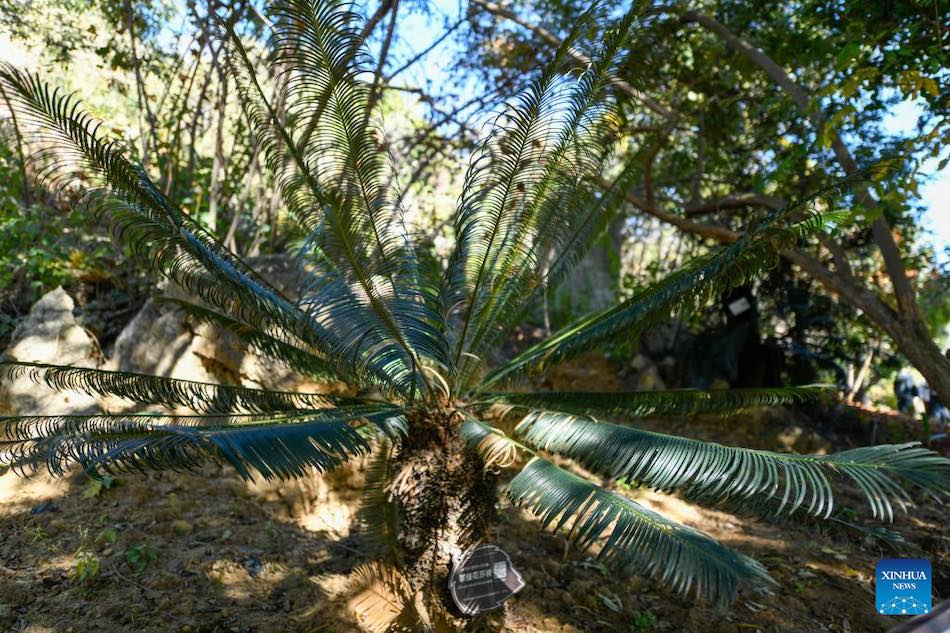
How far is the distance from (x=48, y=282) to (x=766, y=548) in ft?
21.9

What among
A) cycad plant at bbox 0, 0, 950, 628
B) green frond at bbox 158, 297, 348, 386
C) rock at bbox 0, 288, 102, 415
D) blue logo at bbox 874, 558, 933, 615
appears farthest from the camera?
rock at bbox 0, 288, 102, 415

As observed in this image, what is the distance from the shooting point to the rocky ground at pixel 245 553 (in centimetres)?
368

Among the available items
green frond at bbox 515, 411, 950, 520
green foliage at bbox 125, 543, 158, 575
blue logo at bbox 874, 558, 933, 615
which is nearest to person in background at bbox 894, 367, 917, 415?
green frond at bbox 515, 411, 950, 520

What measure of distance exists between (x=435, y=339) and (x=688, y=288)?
4.21 feet

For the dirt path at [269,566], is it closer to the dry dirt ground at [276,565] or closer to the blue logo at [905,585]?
the dry dirt ground at [276,565]

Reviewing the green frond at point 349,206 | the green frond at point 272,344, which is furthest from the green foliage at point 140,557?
the green frond at point 349,206

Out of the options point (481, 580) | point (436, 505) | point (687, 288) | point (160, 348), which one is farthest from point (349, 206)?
point (160, 348)

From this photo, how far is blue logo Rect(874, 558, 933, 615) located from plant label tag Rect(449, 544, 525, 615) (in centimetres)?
159

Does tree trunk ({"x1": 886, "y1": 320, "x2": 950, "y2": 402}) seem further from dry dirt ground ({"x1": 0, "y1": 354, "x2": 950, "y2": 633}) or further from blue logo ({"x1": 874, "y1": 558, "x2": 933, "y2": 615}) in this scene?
blue logo ({"x1": 874, "y1": 558, "x2": 933, "y2": 615})

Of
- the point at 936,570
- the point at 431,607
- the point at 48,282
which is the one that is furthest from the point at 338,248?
the point at 48,282

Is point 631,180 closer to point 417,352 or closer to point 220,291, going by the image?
point 417,352

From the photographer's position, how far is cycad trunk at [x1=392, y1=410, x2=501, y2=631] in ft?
11.3

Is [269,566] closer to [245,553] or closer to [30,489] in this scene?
[245,553]

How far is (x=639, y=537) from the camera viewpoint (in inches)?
105
